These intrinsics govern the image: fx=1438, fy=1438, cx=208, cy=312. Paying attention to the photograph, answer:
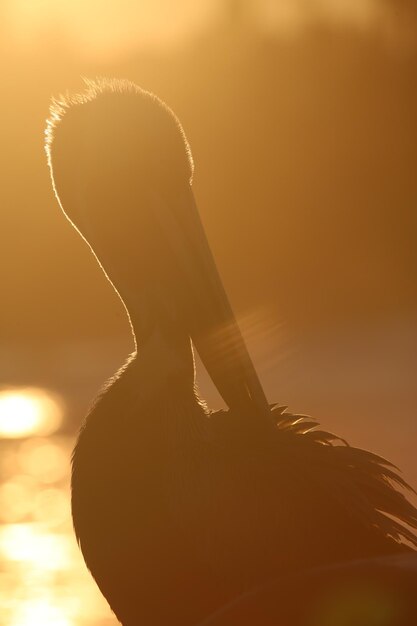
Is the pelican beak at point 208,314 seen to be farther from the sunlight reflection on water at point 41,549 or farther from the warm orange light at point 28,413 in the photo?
the warm orange light at point 28,413

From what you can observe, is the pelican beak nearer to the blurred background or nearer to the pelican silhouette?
the pelican silhouette

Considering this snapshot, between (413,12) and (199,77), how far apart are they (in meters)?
4.09

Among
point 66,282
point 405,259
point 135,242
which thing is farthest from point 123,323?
point 135,242

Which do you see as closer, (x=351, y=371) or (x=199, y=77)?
(x=351, y=371)

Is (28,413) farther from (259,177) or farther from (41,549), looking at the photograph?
(259,177)

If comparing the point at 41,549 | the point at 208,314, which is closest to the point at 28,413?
the point at 41,549

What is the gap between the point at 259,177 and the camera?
95.3 feet

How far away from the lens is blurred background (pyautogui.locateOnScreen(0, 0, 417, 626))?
75.9 feet

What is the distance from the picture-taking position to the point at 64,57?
24.1 metres

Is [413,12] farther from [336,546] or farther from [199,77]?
[336,546]

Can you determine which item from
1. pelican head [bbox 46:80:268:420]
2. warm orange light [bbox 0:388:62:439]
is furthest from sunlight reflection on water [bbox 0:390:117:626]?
pelican head [bbox 46:80:268:420]

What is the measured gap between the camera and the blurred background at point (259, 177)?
23.1 metres

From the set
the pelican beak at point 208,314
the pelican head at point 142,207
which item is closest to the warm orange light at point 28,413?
the pelican head at point 142,207

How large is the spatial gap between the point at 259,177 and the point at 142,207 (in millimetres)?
24282
